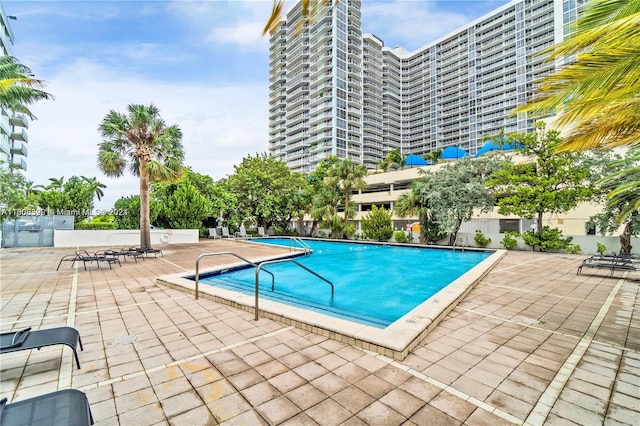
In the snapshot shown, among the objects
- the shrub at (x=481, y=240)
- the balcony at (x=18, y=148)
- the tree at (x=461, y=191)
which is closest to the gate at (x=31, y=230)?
the tree at (x=461, y=191)

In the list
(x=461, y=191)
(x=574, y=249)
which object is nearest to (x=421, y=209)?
(x=461, y=191)

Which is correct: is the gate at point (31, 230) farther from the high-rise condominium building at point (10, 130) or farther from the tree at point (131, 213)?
the high-rise condominium building at point (10, 130)

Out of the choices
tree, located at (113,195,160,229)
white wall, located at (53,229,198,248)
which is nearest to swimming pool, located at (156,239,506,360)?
white wall, located at (53,229,198,248)

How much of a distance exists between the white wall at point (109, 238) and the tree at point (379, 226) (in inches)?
553

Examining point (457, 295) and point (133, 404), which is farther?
point (457, 295)

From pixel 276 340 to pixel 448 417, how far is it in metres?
2.26

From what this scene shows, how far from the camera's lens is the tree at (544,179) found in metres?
14.6

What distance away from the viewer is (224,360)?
137 inches

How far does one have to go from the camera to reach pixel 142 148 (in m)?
14.3

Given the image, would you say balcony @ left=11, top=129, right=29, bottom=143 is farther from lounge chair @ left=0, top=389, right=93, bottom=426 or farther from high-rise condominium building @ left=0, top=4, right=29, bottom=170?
lounge chair @ left=0, top=389, right=93, bottom=426

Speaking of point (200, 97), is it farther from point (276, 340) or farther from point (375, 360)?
point (375, 360)

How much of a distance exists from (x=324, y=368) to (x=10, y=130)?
5185 centimetres

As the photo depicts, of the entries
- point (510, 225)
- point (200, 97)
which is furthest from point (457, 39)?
point (200, 97)

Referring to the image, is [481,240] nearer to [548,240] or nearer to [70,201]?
[548,240]
